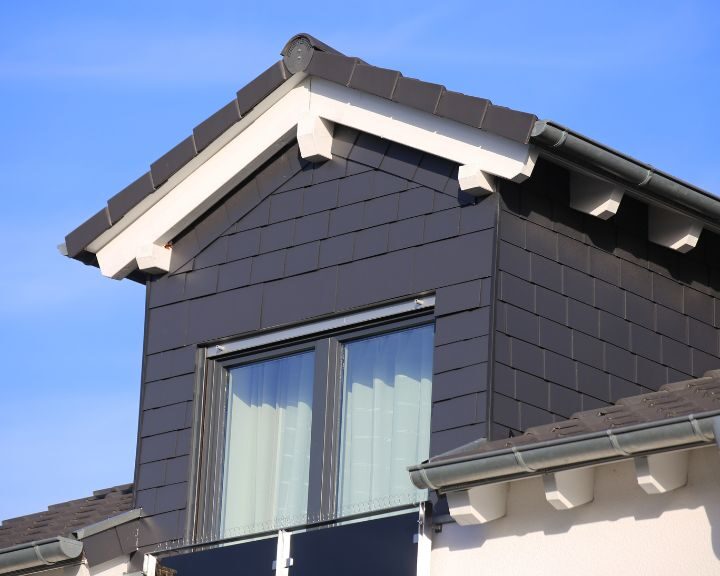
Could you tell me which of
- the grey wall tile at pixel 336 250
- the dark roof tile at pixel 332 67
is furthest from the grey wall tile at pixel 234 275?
the dark roof tile at pixel 332 67

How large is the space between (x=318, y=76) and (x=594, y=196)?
2.16m

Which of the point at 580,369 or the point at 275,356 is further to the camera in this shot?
the point at 275,356

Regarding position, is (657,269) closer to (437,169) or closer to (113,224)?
(437,169)

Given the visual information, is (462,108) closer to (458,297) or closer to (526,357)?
(458,297)

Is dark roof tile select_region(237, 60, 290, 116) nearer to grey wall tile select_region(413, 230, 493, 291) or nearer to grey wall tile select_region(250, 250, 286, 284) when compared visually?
grey wall tile select_region(250, 250, 286, 284)

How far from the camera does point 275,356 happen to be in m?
11.4

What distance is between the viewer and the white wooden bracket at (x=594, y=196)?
35.1 feet

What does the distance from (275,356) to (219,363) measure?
1.63 ft

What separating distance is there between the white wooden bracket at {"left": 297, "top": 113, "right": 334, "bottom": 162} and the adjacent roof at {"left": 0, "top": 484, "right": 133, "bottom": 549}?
2.89m

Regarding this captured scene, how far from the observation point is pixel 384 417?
35.3ft

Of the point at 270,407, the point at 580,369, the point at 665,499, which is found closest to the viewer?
the point at 665,499

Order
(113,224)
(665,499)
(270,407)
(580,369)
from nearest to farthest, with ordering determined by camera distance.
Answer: (665,499)
(580,369)
(270,407)
(113,224)

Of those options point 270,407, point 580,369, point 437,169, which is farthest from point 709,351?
point 270,407

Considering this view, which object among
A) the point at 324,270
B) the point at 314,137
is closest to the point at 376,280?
the point at 324,270
